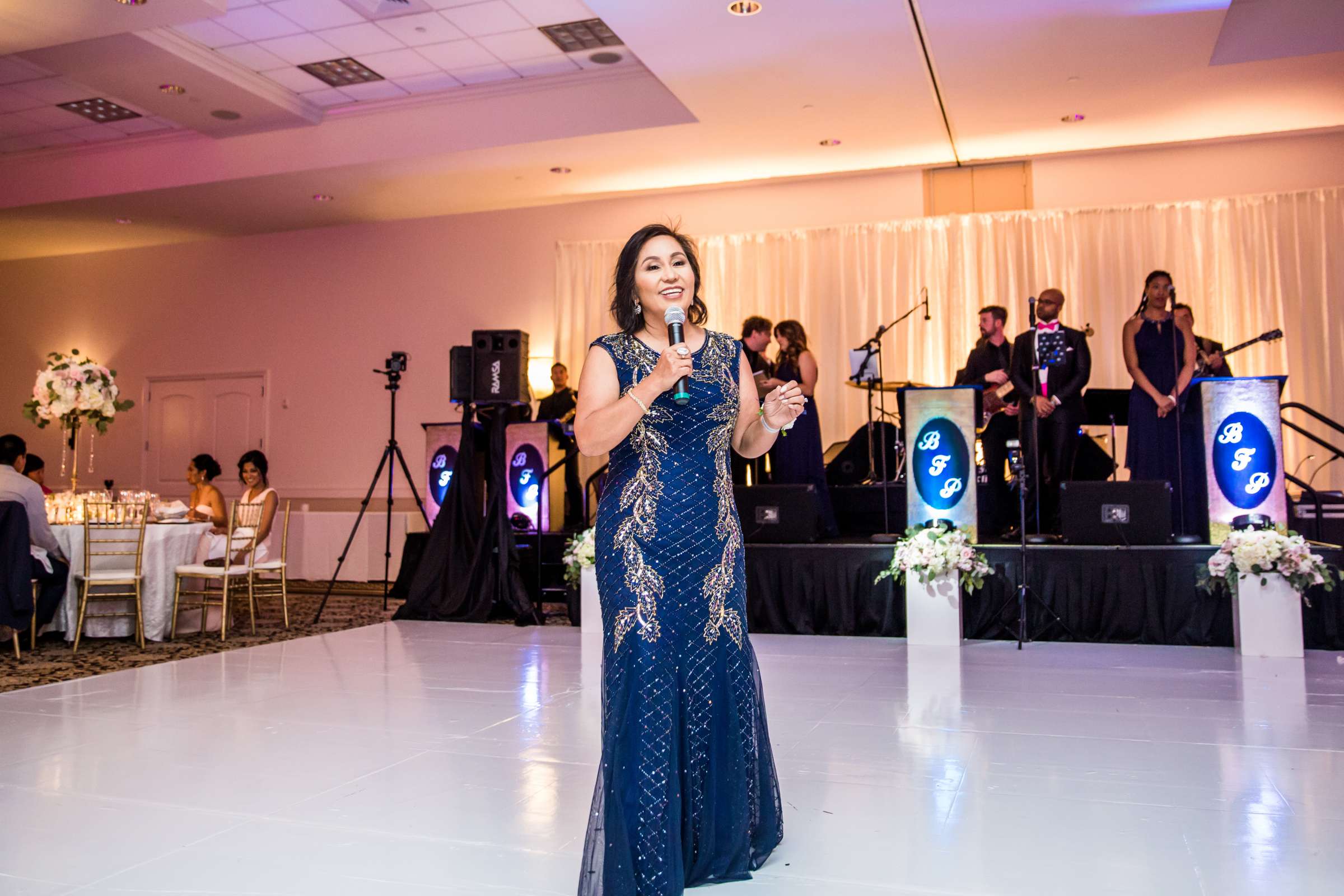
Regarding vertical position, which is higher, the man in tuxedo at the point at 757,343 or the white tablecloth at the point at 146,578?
the man in tuxedo at the point at 757,343

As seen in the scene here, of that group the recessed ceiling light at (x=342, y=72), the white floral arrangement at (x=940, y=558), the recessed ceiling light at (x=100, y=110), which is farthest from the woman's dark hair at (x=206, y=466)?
the white floral arrangement at (x=940, y=558)

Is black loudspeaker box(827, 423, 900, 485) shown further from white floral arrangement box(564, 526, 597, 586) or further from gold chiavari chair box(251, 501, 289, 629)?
gold chiavari chair box(251, 501, 289, 629)

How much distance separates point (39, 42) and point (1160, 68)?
7996mm

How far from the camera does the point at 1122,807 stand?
281 cm

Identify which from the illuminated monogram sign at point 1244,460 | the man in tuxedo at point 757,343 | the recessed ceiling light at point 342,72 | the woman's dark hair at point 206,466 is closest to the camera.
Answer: the illuminated monogram sign at point 1244,460

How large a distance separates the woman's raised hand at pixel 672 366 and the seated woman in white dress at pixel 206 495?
6.57 m

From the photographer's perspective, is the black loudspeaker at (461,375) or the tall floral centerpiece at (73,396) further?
the black loudspeaker at (461,375)

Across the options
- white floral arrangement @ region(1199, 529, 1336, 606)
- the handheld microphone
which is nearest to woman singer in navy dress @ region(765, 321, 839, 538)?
white floral arrangement @ region(1199, 529, 1336, 606)

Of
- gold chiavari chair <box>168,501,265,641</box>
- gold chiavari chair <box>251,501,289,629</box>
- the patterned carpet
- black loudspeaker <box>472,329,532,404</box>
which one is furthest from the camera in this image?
black loudspeaker <box>472,329,532,404</box>

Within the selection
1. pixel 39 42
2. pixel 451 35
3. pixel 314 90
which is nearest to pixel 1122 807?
pixel 451 35

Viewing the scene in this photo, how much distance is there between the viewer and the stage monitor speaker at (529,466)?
9.37 metres

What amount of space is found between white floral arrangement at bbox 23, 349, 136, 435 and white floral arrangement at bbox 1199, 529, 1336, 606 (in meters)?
6.88

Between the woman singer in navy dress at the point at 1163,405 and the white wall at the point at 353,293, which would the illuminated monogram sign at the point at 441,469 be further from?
the woman singer in navy dress at the point at 1163,405

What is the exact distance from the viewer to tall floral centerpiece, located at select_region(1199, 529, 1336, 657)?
5.30m
